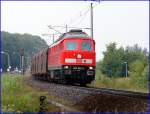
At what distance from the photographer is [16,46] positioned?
112625mm

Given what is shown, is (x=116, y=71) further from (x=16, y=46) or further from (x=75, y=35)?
(x=16, y=46)

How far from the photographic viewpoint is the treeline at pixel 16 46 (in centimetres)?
10206

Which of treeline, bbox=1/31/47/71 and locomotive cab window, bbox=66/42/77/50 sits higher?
treeline, bbox=1/31/47/71

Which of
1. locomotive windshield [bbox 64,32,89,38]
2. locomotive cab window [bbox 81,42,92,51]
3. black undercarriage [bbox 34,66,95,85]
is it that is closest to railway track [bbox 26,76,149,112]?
black undercarriage [bbox 34,66,95,85]

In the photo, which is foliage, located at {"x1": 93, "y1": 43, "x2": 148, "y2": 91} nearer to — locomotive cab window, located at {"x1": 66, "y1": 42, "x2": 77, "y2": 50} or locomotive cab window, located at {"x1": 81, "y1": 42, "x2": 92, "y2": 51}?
locomotive cab window, located at {"x1": 81, "y1": 42, "x2": 92, "y2": 51}

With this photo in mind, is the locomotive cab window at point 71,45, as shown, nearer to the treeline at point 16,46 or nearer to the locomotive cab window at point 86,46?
the locomotive cab window at point 86,46

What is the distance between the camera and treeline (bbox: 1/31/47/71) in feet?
335

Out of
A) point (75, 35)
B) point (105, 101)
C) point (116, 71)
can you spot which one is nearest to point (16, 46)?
point (116, 71)

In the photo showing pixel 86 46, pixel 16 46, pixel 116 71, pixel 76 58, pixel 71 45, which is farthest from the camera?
pixel 16 46

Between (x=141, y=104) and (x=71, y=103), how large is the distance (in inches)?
269

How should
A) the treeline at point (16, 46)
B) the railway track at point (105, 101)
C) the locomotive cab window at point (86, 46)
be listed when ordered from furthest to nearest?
the treeline at point (16, 46)
the locomotive cab window at point (86, 46)
the railway track at point (105, 101)

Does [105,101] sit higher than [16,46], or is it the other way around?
[16,46]

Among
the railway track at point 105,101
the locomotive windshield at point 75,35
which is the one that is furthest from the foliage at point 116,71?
the railway track at point 105,101

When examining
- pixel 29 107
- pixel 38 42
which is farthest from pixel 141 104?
pixel 38 42
